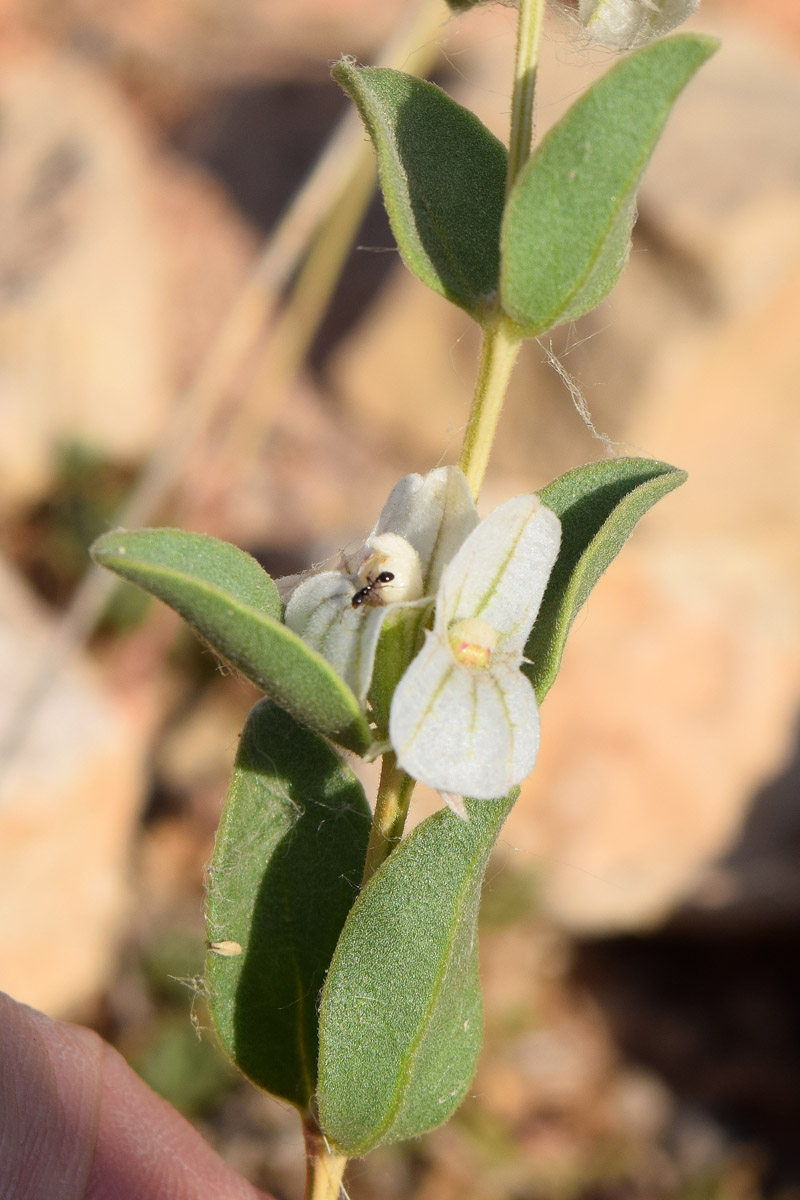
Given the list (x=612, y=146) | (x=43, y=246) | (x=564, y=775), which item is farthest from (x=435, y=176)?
(x=43, y=246)

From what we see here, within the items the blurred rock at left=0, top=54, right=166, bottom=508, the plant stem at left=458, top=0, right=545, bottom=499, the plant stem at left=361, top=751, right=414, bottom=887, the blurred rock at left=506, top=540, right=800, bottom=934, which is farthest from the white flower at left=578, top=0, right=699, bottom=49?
the blurred rock at left=0, top=54, right=166, bottom=508

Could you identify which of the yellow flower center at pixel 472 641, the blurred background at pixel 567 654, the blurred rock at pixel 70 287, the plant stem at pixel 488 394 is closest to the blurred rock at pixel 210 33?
the blurred rock at pixel 70 287

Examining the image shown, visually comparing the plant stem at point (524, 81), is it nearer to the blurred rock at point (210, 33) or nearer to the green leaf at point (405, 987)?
the green leaf at point (405, 987)

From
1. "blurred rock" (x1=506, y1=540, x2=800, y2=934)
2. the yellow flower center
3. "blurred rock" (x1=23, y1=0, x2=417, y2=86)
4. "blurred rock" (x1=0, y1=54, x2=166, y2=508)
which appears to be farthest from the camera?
"blurred rock" (x1=23, y1=0, x2=417, y2=86)

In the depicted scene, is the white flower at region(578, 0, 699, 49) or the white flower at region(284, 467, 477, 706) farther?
the white flower at region(578, 0, 699, 49)

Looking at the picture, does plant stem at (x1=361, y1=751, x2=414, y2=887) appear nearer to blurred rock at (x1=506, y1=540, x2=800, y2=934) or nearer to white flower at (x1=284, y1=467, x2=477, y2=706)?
white flower at (x1=284, y1=467, x2=477, y2=706)

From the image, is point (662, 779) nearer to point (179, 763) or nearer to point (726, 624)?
point (726, 624)
